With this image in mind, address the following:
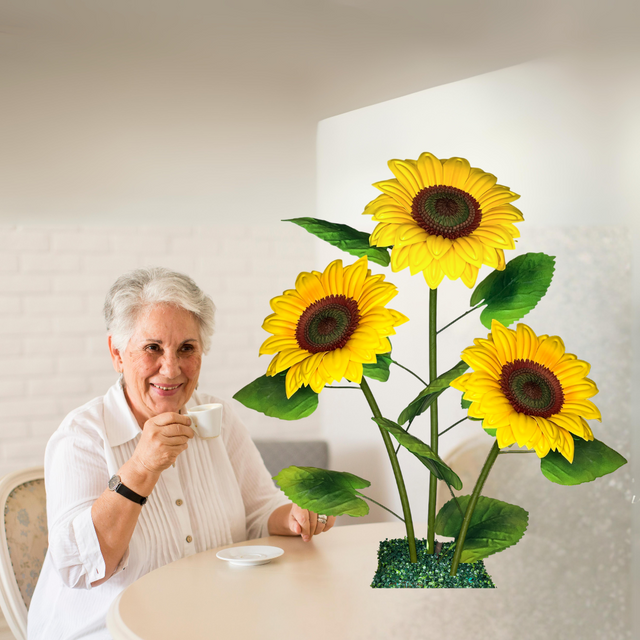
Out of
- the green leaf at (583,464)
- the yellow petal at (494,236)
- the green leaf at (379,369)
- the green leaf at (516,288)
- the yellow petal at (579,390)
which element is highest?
the yellow petal at (494,236)

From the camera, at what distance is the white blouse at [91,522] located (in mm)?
1043

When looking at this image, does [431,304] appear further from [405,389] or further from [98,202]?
[98,202]

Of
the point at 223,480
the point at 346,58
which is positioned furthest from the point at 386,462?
the point at 346,58

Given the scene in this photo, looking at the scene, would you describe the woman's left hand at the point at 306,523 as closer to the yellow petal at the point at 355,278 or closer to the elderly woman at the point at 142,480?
the elderly woman at the point at 142,480

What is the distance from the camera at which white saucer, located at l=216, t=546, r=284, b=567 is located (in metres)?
0.98

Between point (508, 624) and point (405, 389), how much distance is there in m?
1.03

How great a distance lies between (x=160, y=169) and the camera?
1.85 m

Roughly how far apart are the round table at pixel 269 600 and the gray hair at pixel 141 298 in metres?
0.46

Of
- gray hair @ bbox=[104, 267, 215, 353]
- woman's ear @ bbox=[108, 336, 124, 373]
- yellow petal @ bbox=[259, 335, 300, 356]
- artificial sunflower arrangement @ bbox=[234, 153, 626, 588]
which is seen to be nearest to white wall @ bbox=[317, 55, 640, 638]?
artificial sunflower arrangement @ bbox=[234, 153, 626, 588]

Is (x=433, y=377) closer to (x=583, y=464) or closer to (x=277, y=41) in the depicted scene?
(x=583, y=464)

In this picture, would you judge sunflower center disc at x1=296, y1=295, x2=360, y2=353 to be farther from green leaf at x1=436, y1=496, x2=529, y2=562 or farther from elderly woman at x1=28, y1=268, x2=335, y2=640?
elderly woman at x1=28, y1=268, x2=335, y2=640

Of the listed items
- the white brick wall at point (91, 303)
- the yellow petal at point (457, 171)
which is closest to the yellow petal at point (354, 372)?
the yellow petal at point (457, 171)

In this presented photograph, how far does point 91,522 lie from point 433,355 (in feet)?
2.29

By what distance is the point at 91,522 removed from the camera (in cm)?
102
